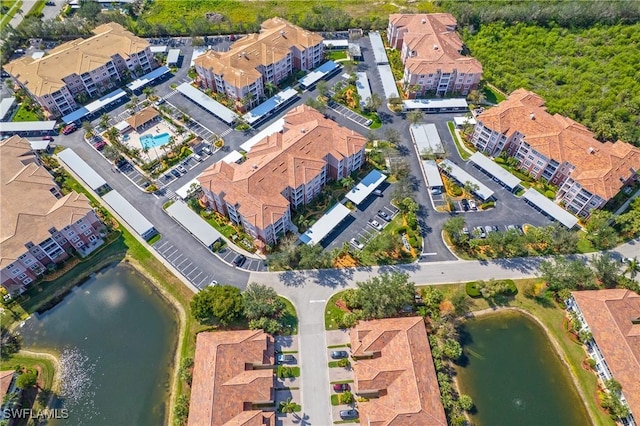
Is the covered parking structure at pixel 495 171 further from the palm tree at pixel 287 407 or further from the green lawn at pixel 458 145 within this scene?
the palm tree at pixel 287 407

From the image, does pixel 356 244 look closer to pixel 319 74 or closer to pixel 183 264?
pixel 183 264

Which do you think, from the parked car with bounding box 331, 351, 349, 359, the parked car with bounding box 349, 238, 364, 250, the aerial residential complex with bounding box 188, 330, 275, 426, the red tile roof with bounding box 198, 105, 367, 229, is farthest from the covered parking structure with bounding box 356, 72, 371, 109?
the aerial residential complex with bounding box 188, 330, 275, 426

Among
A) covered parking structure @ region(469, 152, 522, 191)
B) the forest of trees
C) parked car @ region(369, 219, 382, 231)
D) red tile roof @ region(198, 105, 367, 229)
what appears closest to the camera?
red tile roof @ region(198, 105, 367, 229)

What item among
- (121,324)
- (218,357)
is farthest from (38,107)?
(218,357)

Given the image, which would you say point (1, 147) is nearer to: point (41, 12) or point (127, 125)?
point (127, 125)

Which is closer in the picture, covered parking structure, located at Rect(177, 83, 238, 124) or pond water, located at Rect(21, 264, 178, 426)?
pond water, located at Rect(21, 264, 178, 426)

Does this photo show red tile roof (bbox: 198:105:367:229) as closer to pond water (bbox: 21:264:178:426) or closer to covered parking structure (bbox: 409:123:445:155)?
covered parking structure (bbox: 409:123:445:155)
